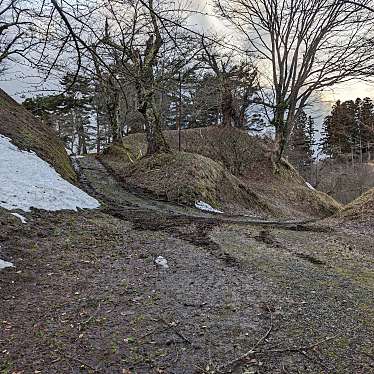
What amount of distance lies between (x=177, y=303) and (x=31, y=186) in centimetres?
528

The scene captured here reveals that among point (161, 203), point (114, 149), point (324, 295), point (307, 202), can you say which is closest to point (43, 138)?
point (161, 203)

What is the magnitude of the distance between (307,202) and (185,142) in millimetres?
8263

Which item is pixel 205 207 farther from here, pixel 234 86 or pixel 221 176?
pixel 234 86

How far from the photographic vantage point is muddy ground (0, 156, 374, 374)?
2.52 meters

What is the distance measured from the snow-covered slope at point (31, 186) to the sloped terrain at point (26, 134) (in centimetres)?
51

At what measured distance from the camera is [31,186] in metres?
7.58

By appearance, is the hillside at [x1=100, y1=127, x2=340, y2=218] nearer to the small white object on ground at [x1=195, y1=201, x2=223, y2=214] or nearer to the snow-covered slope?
the small white object on ground at [x1=195, y1=201, x2=223, y2=214]

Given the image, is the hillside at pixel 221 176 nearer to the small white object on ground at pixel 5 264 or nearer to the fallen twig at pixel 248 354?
the small white object on ground at pixel 5 264

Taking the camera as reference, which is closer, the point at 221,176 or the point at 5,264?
the point at 5,264

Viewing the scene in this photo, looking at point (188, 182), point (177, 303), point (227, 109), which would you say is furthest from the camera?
point (227, 109)

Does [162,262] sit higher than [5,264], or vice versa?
[5,264]

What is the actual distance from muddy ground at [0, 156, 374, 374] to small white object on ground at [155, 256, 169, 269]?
72 mm

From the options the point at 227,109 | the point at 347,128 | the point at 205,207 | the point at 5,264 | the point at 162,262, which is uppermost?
the point at 347,128

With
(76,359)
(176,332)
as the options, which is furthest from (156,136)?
(76,359)
